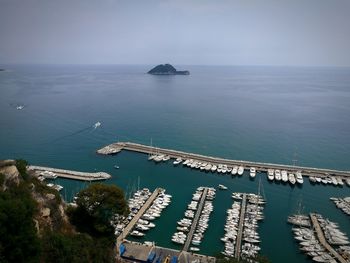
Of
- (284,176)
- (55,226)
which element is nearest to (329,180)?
(284,176)

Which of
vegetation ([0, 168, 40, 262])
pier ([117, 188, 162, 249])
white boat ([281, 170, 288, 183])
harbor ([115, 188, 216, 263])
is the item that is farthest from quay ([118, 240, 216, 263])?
white boat ([281, 170, 288, 183])

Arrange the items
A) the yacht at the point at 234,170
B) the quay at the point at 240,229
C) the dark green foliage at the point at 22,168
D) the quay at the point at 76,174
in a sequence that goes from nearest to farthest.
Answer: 1. the dark green foliage at the point at 22,168
2. the quay at the point at 240,229
3. the quay at the point at 76,174
4. the yacht at the point at 234,170

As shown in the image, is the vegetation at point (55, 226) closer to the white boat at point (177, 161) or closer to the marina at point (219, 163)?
the white boat at point (177, 161)

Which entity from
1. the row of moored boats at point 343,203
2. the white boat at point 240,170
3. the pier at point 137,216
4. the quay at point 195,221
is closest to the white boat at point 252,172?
the white boat at point 240,170

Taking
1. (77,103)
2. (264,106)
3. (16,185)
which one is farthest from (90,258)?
(264,106)

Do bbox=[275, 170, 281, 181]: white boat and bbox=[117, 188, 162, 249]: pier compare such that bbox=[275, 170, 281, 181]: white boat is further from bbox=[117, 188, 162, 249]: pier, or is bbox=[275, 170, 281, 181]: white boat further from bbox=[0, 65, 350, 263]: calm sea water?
bbox=[117, 188, 162, 249]: pier

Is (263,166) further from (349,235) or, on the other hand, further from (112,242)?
(112,242)
